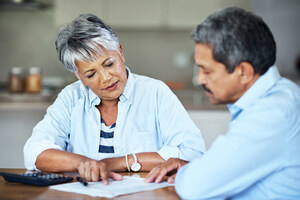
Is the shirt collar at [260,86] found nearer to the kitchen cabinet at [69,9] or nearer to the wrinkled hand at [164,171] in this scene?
the wrinkled hand at [164,171]

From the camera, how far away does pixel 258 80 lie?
1.26 m

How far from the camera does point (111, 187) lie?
1399 millimetres

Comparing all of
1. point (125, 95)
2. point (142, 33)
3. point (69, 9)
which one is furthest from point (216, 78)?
point (142, 33)

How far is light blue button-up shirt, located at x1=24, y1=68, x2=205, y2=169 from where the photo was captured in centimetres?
193

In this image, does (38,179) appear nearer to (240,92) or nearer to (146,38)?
(240,92)

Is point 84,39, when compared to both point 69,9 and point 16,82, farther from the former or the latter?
point 69,9

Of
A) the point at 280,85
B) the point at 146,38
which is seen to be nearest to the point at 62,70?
the point at 146,38

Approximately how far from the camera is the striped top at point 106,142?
1.94 meters

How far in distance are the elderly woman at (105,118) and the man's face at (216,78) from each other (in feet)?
1.81

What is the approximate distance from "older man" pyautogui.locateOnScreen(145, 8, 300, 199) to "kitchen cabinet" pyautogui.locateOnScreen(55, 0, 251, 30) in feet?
11.7

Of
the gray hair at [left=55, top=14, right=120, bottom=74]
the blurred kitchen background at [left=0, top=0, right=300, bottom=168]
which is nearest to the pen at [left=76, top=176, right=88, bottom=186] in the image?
the gray hair at [left=55, top=14, right=120, bottom=74]

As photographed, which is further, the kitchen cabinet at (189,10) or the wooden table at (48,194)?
the kitchen cabinet at (189,10)

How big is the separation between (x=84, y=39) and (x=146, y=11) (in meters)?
3.09

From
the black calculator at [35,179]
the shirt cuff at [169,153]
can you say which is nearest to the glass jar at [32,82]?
the shirt cuff at [169,153]
